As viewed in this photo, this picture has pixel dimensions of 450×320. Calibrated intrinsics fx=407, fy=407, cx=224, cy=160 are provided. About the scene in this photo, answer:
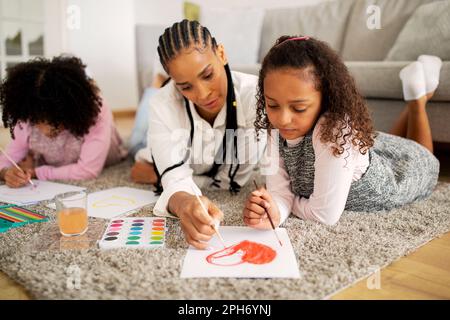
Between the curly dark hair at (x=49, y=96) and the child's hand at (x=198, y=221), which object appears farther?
the curly dark hair at (x=49, y=96)

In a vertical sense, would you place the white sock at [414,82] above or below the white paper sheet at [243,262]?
above

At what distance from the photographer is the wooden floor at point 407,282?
0.74m

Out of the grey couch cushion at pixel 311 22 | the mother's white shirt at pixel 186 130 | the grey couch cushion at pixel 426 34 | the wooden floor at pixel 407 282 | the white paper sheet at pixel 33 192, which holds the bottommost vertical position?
the white paper sheet at pixel 33 192

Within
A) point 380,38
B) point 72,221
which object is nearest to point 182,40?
point 72,221

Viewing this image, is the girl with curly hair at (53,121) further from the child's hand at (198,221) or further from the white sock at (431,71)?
the white sock at (431,71)

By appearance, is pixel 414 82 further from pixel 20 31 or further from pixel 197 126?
pixel 20 31

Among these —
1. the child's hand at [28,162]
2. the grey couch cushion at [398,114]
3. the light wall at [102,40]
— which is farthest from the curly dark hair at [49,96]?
the light wall at [102,40]

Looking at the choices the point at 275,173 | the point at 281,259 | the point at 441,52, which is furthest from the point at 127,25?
the point at 281,259

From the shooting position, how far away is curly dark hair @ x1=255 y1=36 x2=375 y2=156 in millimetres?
903

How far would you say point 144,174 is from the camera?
1.55 meters

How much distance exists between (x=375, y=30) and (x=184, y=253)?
1876 millimetres

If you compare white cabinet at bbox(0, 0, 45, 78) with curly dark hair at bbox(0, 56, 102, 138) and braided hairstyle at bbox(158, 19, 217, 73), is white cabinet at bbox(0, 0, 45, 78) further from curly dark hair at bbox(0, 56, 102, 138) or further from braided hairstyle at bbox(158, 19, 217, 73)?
braided hairstyle at bbox(158, 19, 217, 73)

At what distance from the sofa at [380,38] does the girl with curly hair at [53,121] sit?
90cm

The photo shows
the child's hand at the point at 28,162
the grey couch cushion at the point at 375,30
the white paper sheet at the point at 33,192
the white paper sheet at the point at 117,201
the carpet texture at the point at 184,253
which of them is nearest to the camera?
the carpet texture at the point at 184,253
